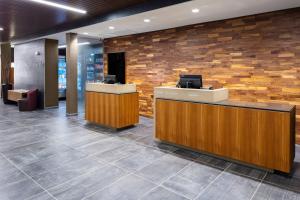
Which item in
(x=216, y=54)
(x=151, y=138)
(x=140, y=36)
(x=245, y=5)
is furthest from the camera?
(x=140, y=36)

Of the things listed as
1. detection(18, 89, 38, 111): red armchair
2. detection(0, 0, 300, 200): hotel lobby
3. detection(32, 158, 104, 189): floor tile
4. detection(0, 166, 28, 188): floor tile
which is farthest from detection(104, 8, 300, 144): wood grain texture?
detection(18, 89, 38, 111): red armchair

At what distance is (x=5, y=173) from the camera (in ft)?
11.1

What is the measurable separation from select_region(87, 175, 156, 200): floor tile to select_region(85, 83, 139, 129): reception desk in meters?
2.79

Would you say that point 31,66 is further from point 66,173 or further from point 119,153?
point 66,173

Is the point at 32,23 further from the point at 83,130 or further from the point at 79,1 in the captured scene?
the point at 83,130

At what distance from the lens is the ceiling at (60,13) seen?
4.93 metres

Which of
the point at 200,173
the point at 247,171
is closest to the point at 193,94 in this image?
the point at 200,173

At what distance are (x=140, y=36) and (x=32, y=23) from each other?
3.56 m

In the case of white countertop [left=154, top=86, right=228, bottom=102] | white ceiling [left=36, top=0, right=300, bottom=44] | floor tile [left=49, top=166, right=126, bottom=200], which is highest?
white ceiling [left=36, top=0, right=300, bottom=44]

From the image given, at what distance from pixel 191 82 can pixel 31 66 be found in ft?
27.2

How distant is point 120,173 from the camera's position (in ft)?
11.2

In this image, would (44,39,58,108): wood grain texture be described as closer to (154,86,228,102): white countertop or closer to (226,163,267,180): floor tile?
(154,86,228,102): white countertop

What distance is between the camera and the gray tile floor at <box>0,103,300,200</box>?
2.84 m

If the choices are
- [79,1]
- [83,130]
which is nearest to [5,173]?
[83,130]
